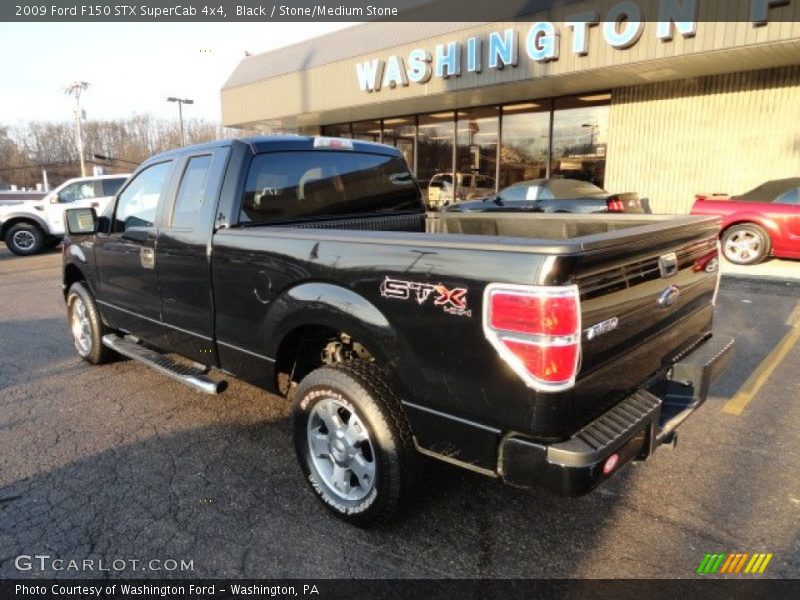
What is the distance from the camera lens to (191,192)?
3666 millimetres

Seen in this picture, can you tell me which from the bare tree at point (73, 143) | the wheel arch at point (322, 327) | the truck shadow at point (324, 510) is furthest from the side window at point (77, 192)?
the bare tree at point (73, 143)

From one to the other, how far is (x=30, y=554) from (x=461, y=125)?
1617 centimetres

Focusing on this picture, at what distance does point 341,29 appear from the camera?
17.6 meters

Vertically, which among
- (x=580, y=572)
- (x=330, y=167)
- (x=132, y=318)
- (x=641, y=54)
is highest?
(x=641, y=54)

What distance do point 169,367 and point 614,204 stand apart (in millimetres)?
8742

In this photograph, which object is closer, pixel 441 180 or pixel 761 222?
pixel 761 222

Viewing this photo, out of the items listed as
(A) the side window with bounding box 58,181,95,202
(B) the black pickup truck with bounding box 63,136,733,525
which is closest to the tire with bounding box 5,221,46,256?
(A) the side window with bounding box 58,181,95,202

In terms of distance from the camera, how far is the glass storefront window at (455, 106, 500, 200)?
16188mm

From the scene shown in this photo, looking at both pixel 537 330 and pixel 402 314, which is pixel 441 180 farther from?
pixel 537 330

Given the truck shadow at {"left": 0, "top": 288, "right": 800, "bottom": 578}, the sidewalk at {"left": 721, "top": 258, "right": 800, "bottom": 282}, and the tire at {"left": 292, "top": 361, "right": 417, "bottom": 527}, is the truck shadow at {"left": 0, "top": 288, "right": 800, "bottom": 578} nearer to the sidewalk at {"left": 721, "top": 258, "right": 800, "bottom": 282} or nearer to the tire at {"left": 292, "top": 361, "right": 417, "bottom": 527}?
the tire at {"left": 292, "top": 361, "right": 417, "bottom": 527}

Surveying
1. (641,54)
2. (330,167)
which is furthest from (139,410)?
(641,54)

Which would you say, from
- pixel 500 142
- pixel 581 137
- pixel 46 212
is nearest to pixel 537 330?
pixel 581 137

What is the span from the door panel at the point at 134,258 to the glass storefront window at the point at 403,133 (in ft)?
47.6

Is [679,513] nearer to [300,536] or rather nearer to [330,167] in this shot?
[300,536]
